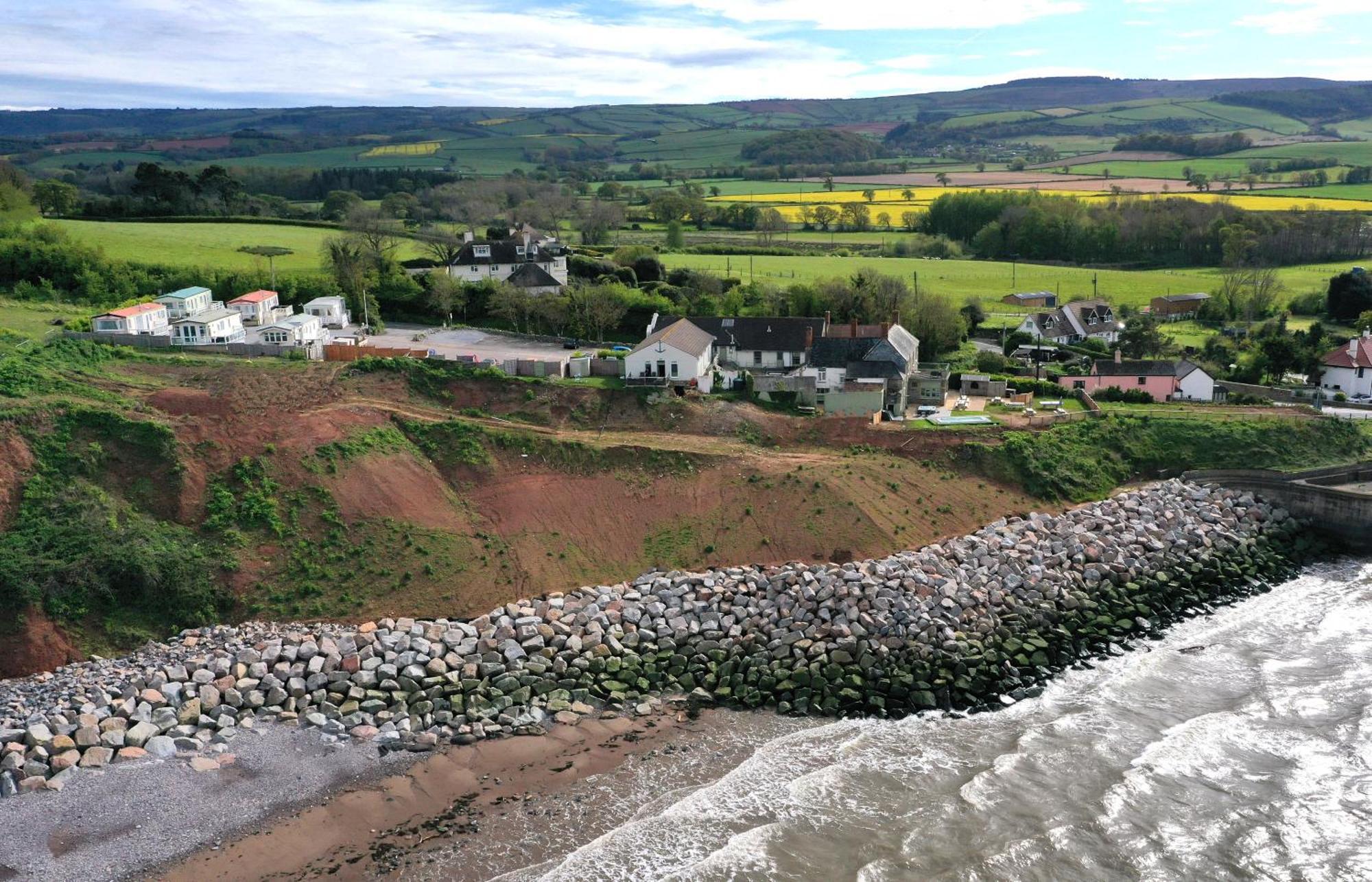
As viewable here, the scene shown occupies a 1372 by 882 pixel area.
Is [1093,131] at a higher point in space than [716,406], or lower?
higher

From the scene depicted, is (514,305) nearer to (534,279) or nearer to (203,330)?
(534,279)

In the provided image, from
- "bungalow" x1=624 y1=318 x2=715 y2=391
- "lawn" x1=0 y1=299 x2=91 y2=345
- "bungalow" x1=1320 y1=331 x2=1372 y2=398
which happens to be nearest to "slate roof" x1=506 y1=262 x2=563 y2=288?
"bungalow" x1=624 y1=318 x2=715 y2=391

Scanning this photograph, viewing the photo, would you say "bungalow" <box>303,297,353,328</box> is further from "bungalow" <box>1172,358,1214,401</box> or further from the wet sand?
"bungalow" <box>1172,358,1214,401</box>

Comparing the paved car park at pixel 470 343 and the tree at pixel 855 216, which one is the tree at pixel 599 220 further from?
the paved car park at pixel 470 343

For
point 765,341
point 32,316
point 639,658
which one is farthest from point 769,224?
point 639,658

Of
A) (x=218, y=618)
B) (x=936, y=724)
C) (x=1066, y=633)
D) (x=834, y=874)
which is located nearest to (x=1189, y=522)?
(x=1066, y=633)

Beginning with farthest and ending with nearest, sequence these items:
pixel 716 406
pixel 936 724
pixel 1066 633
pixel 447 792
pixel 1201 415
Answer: pixel 1201 415, pixel 716 406, pixel 1066 633, pixel 936 724, pixel 447 792

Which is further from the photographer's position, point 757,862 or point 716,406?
point 716,406

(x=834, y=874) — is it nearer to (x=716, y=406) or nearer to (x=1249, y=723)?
(x=1249, y=723)
